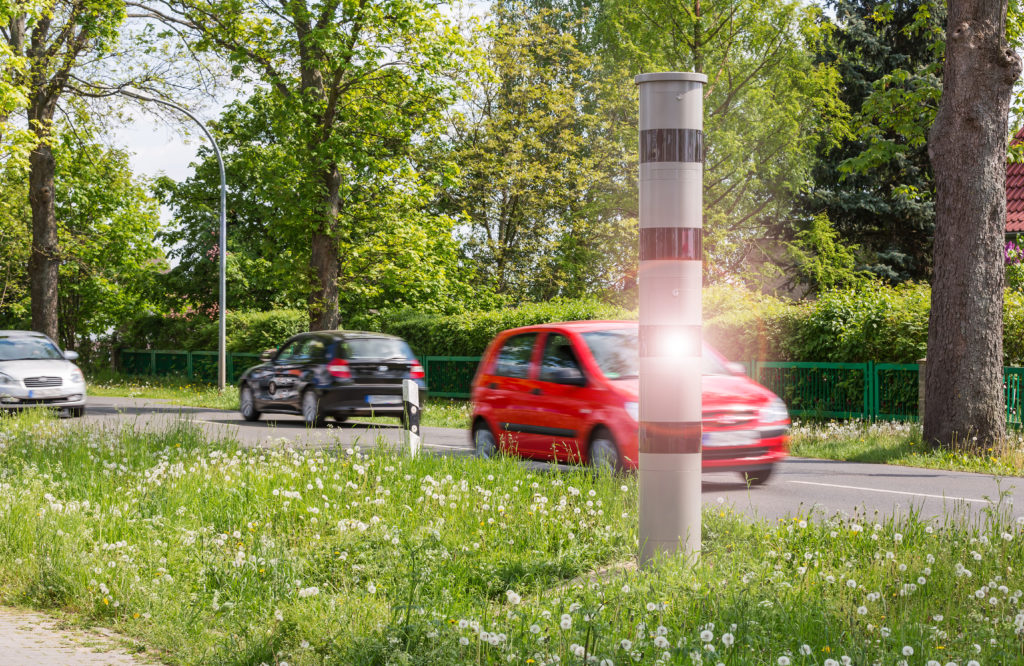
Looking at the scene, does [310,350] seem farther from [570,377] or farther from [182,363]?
[182,363]

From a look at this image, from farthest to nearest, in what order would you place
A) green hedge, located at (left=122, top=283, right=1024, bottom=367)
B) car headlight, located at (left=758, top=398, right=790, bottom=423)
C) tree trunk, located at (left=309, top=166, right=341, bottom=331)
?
1. tree trunk, located at (left=309, top=166, right=341, bottom=331)
2. green hedge, located at (left=122, top=283, right=1024, bottom=367)
3. car headlight, located at (left=758, top=398, right=790, bottom=423)

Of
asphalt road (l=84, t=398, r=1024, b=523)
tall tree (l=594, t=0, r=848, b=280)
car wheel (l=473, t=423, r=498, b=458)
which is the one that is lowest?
asphalt road (l=84, t=398, r=1024, b=523)

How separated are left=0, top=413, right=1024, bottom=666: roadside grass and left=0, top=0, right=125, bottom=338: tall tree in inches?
845

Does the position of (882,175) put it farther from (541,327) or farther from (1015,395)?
(541,327)

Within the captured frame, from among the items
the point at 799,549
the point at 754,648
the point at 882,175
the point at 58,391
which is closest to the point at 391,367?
the point at 58,391

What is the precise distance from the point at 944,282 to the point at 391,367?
930 cm

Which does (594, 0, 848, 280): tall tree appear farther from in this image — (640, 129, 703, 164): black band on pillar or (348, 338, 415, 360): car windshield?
(640, 129, 703, 164): black band on pillar

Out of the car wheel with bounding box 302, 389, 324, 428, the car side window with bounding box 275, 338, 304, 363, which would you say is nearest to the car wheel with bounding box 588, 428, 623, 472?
the car wheel with bounding box 302, 389, 324, 428

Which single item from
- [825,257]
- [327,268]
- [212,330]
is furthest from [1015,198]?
[212,330]

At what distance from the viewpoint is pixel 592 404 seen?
10.4 m

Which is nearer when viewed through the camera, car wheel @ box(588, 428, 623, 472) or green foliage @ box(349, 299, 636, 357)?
car wheel @ box(588, 428, 623, 472)

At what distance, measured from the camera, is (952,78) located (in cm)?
1370

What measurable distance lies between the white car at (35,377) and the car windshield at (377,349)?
5.36 meters

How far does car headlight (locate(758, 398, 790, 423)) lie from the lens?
33.2ft
